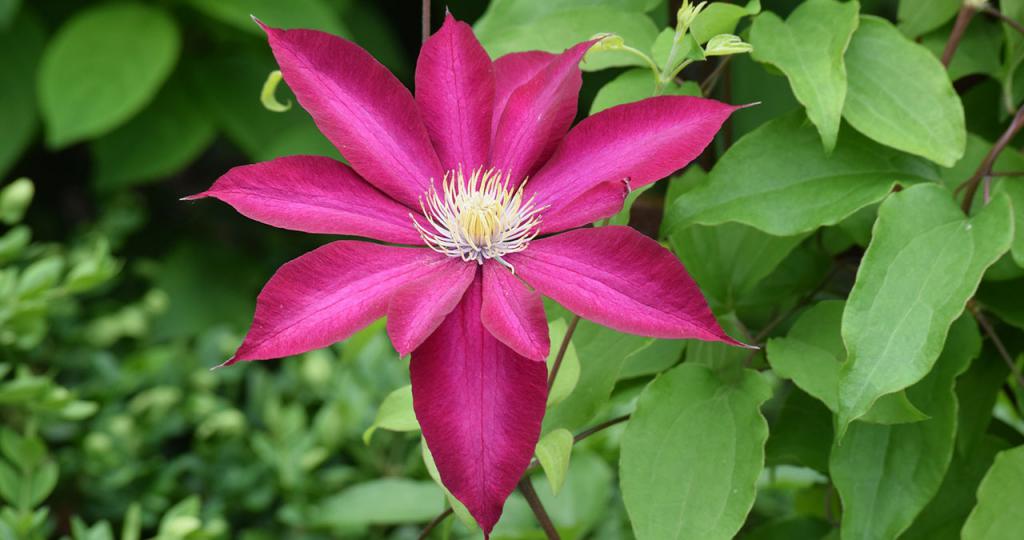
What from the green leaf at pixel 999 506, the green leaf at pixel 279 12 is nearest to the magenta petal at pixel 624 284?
the green leaf at pixel 999 506

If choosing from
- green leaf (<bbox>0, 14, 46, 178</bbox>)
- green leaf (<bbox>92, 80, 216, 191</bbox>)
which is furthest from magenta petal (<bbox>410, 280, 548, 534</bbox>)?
green leaf (<bbox>0, 14, 46, 178</bbox>)

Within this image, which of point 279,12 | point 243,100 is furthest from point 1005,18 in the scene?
point 243,100

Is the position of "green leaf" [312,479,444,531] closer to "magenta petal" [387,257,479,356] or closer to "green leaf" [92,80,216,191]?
"magenta petal" [387,257,479,356]

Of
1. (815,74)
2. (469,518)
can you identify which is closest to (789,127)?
(815,74)

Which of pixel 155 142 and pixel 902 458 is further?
pixel 155 142

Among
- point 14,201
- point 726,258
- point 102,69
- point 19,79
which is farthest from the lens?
point 19,79

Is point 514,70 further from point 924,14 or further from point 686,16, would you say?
point 924,14

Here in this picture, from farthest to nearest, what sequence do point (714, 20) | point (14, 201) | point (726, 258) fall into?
1. point (14, 201)
2. point (726, 258)
3. point (714, 20)
